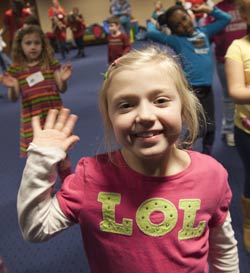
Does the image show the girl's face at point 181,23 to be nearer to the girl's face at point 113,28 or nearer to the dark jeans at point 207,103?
the dark jeans at point 207,103

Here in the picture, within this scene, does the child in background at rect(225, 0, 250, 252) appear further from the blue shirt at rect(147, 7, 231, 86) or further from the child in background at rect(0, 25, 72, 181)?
the child in background at rect(0, 25, 72, 181)

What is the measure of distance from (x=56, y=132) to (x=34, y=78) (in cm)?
152

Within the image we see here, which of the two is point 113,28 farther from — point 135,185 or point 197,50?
point 135,185

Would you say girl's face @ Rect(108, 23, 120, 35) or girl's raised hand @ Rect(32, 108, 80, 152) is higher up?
girl's raised hand @ Rect(32, 108, 80, 152)

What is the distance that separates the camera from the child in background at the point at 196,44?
230cm

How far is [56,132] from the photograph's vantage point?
75cm

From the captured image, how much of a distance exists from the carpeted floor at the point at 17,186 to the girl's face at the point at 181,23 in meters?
0.99

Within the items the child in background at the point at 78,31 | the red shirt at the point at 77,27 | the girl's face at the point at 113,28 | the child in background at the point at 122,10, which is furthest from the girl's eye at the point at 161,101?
the red shirt at the point at 77,27

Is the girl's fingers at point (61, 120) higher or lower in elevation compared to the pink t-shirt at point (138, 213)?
higher

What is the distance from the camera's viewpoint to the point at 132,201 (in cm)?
80

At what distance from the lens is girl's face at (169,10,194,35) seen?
7.55 ft

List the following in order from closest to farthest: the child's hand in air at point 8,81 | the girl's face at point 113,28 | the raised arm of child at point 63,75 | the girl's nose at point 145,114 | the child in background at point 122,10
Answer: the girl's nose at point 145,114, the child's hand in air at point 8,81, the raised arm of child at point 63,75, the girl's face at point 113,28, the child in background at point 122,10

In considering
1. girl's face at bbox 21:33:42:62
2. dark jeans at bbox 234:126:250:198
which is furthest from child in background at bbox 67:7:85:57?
dark jeans at bbox 234:126:250:198

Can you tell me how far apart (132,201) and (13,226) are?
157cm
